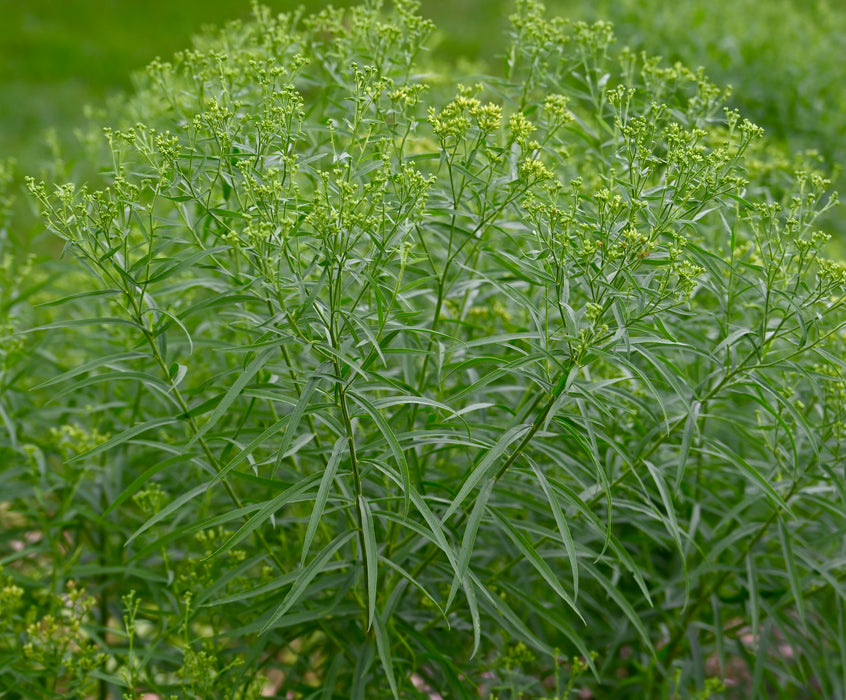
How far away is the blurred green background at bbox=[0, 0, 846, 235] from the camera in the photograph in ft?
18.3

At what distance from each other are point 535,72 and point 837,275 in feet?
3.36

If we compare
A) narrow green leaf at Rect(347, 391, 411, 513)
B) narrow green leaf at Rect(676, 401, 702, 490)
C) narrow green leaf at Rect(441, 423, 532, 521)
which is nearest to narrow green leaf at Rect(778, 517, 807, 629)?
narrow green leaf at Rect(676, 401, 702, 490)

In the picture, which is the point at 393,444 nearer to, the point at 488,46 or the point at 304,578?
the point at 304,578

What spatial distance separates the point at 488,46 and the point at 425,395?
399 inches

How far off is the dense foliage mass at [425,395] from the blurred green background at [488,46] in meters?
1.18

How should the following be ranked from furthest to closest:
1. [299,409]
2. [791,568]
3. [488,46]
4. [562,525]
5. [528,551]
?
[488,46] < [791,568] < [528,551] < [562,525] < [299,409]

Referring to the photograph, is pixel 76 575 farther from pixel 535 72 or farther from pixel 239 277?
pixel 535 72

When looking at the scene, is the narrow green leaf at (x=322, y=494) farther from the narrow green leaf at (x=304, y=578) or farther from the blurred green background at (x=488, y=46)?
the blurred green background at (x=488, y=46)

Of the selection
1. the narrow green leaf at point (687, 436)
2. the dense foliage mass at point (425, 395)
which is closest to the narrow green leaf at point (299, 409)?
the dense foliage mass at point (425, 395)

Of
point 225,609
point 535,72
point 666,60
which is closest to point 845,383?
point 535,72

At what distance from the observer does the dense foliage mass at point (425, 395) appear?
73.0 inches

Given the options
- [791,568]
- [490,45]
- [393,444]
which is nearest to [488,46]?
[490,45]

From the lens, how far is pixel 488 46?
38.9 ft

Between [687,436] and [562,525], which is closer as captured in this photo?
[562,525]
